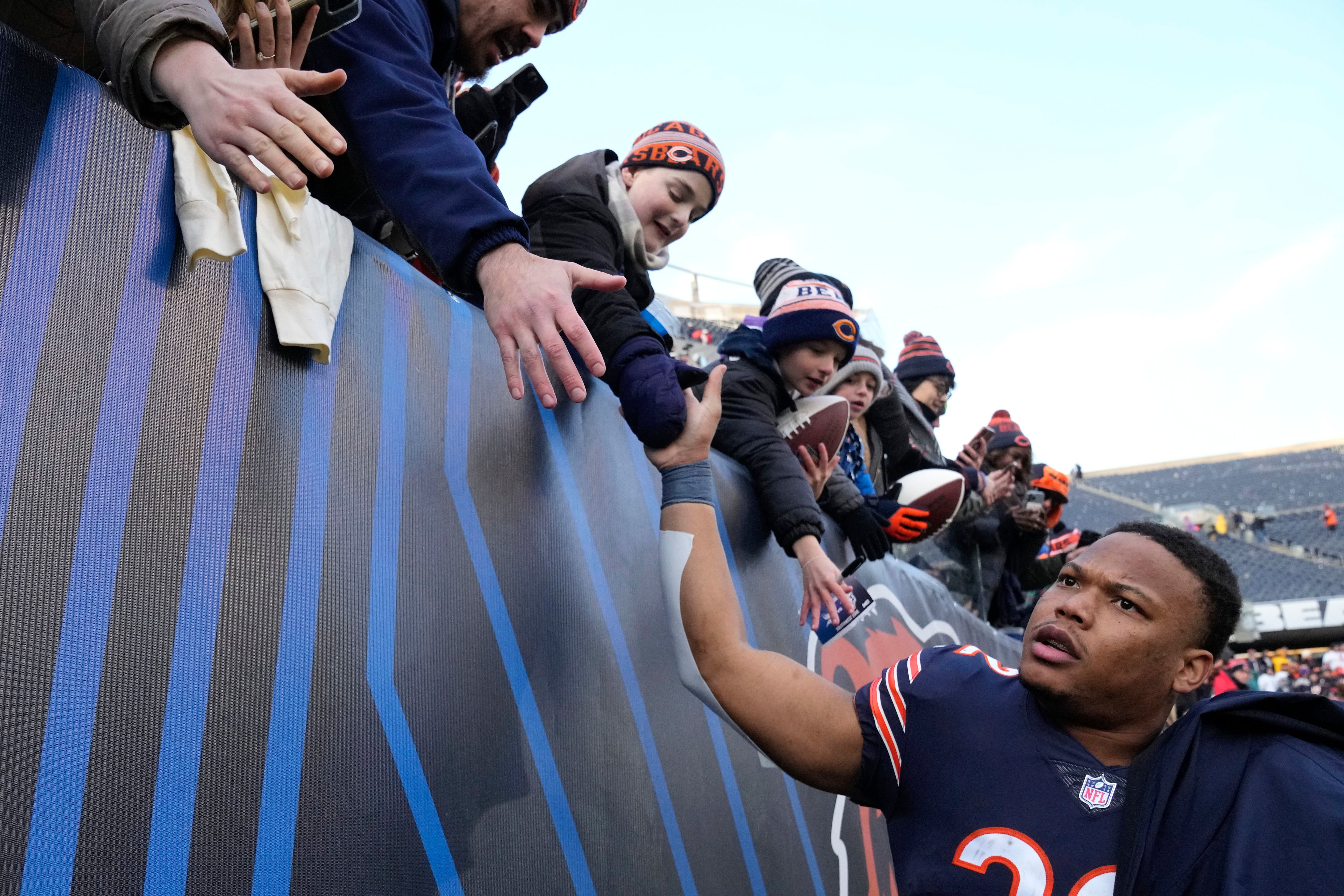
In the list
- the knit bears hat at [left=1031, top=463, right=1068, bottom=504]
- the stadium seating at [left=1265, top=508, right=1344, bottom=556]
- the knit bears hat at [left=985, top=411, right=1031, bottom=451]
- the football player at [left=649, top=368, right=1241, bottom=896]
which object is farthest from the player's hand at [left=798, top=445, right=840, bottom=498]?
the stadium seating at [left=1265, top=508, right=1344, bottom=556]

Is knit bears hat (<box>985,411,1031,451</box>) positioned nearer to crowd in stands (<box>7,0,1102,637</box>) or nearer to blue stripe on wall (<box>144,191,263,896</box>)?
crowd in stands (<box>7,0,1102,637</box>)

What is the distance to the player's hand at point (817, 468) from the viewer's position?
284cm

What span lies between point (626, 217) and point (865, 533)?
3.95ft

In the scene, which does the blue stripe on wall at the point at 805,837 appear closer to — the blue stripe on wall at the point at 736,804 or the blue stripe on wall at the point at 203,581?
the blue stripe on wall at the point at 736,804

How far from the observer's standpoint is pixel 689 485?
1.69 meters

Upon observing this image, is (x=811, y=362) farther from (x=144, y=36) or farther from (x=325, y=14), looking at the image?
(x=144, y=36)

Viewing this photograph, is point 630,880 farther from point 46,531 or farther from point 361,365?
point 46,531

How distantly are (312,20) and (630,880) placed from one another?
1.38 meters

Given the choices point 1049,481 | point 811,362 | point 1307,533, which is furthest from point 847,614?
point 1307,533

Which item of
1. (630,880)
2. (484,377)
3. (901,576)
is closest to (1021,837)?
(630,880)

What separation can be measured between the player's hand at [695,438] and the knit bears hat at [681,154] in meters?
0.92

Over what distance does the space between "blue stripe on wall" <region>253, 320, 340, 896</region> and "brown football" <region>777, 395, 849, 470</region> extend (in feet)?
5.43

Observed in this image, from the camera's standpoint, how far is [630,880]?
1.67 m

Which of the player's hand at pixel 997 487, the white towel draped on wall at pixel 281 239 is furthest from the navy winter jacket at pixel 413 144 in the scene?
the player's hand at pixel 997 487
